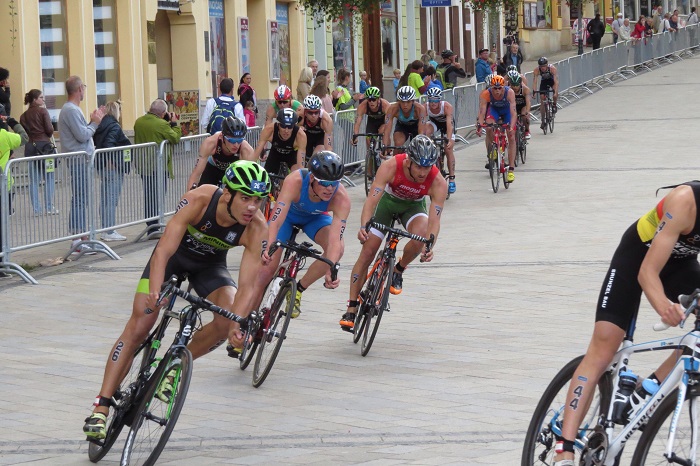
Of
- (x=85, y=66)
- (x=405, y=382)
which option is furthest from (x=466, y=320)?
(x=85, y=66)

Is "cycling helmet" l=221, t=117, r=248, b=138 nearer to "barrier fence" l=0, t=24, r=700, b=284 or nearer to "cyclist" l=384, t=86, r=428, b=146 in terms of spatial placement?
"barrier fence" l=0, t=24, r=700, b=284

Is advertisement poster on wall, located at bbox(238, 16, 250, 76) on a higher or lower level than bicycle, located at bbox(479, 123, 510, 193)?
higher

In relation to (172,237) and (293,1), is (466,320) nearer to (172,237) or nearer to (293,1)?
(172,237)

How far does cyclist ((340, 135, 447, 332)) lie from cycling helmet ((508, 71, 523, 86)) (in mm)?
12062

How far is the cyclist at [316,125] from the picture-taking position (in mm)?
15305

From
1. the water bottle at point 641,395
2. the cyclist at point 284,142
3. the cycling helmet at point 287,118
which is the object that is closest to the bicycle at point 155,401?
the water bottle at point 641,395

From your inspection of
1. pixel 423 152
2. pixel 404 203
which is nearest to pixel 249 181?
pixel 423 152

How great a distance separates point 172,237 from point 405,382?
2.44m

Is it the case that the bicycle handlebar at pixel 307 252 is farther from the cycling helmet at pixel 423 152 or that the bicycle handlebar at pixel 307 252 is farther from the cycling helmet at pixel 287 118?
the cycling helmet at pixel 287 118

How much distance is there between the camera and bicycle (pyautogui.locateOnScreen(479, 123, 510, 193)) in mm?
20656

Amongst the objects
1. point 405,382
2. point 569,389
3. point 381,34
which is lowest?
point 405,382

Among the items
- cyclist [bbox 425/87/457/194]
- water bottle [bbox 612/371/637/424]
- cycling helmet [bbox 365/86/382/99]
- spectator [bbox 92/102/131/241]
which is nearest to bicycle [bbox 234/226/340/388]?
water bottle [bbox 612/371/637/424]

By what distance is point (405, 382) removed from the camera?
9023 mm

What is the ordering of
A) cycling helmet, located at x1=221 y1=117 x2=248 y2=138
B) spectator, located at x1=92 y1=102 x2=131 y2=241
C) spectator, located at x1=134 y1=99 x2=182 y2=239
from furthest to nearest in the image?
spectator, located at x1=134 y1=99 x2=182 y2=239 → spectator, located at x1=92 y1=102 x2=131 y2=241 → cycling helmet, located at x1=221 y1=117 x2=248 y2=138
